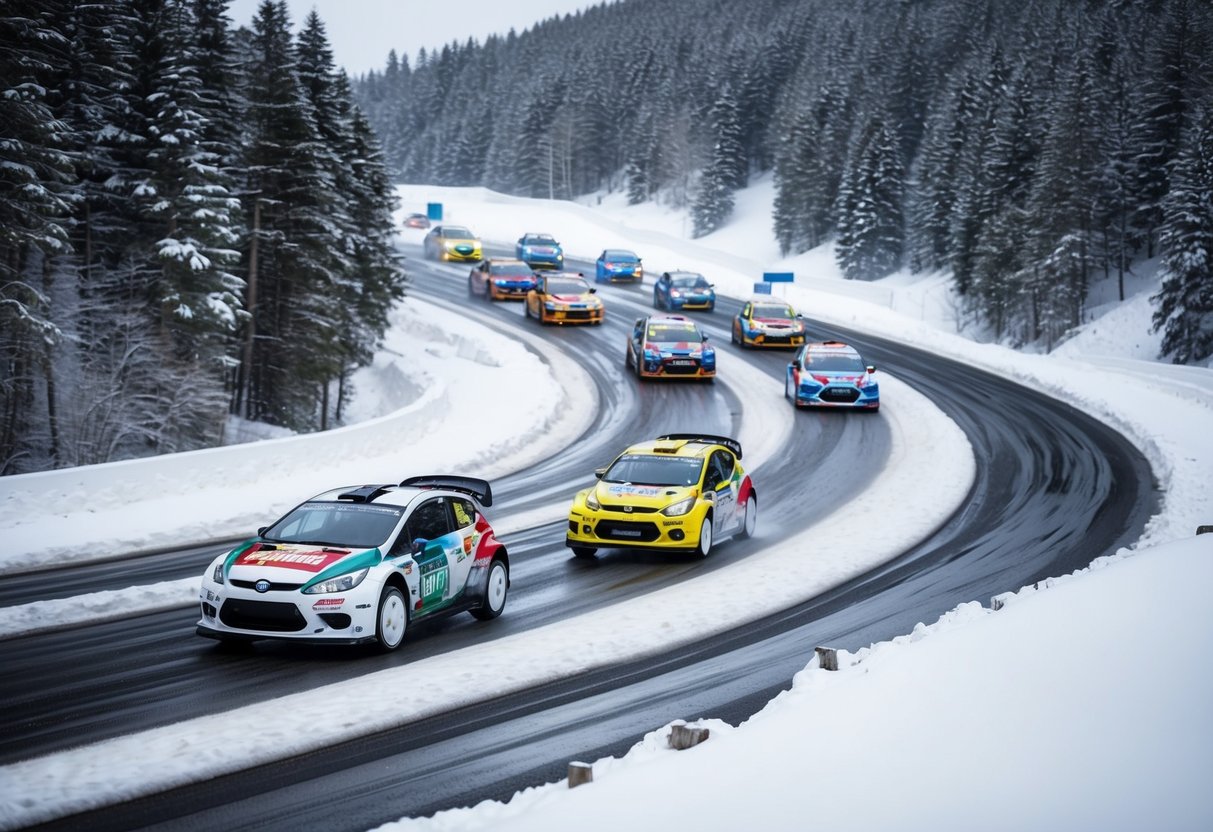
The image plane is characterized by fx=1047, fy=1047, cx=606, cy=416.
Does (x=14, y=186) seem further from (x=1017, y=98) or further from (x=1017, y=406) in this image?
(x=1017, y=98)

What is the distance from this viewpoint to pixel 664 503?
46.9 ft

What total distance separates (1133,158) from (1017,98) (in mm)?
8600

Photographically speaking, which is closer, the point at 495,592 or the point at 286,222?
the point at 495,592

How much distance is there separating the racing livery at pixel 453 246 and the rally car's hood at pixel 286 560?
50.5m

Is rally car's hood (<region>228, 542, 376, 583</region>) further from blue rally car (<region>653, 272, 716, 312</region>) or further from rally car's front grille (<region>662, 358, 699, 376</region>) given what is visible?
blue rally car (<region>653, 272, 716, 312</region>)

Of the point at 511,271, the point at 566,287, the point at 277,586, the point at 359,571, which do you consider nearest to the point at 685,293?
the point at 566,287

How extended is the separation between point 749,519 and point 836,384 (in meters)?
11.6

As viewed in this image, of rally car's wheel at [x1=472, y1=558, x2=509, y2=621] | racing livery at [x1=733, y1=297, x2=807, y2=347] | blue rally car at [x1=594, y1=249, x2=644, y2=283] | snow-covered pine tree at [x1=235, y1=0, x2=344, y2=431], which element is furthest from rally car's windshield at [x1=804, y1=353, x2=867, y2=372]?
blue rally car at [x1=594, y1=249, x2=644, y2=283]

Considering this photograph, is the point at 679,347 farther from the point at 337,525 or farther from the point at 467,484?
the point at 337,525

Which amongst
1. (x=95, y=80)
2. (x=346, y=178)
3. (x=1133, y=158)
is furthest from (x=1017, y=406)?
(x=1133, y=158)

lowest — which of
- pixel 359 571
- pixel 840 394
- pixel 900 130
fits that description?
pixel 840 394

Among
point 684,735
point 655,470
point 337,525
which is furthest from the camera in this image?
point 655,470

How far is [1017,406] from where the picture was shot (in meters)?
28.2

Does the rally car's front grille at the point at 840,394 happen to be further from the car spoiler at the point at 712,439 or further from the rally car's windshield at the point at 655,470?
the rally car's windshield at the point at 655,470
